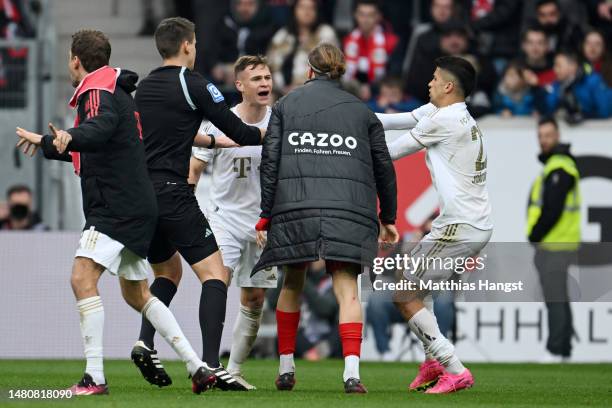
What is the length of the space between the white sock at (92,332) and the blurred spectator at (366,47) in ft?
31.0

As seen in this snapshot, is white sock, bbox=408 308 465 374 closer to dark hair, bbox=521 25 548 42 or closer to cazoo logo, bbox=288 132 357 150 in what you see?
cazoo logo, bbox=288 132 357 150

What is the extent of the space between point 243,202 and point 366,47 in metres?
7.92

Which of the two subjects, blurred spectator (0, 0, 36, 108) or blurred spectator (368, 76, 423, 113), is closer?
blurred spectator (0, 0, 36, 108)

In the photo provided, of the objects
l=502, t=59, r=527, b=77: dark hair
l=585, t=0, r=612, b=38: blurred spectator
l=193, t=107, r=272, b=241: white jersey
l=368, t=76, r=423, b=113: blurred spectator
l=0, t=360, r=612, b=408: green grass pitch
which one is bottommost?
l=0, t=360, r=612, b=408: green grass pitch

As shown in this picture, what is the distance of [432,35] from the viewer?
59.2 feet

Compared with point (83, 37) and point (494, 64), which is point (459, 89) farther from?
point (494, 64)

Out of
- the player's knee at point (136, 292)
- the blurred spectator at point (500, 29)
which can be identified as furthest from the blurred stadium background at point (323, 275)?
the player's knee at point (136, 292)

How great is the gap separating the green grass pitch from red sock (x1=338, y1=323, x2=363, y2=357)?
0.91 feet

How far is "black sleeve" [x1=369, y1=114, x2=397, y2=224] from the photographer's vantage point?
379 inches

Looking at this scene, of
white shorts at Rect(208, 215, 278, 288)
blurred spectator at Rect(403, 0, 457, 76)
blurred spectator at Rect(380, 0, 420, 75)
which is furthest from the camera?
blurred spectator at Rect(380, 0, 420, 75)

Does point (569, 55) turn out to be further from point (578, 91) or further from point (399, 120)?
point (399, 120)

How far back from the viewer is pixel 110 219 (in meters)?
9.07

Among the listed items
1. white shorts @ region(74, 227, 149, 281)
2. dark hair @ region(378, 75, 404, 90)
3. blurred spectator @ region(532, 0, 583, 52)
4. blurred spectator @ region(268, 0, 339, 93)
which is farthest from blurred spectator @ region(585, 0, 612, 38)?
white shorts @ region(74, 227, 149, 281)

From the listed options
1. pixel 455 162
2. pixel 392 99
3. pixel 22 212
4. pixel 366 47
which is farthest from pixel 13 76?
pixel 455 162
